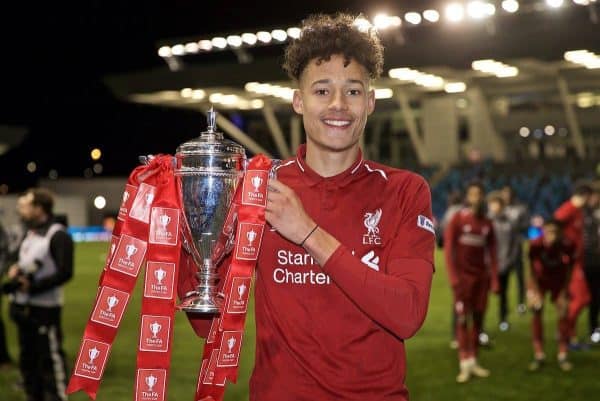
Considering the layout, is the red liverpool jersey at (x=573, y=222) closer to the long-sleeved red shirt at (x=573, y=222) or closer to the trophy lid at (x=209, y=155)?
the long-sleeved red shirt at (x=573, y=222)

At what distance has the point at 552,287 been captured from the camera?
11844 millimetres

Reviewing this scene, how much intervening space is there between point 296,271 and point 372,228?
24cm

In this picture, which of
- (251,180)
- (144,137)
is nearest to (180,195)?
(251,180)

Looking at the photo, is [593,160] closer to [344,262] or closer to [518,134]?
[518,134]

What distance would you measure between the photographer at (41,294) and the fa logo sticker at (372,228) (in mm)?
6430

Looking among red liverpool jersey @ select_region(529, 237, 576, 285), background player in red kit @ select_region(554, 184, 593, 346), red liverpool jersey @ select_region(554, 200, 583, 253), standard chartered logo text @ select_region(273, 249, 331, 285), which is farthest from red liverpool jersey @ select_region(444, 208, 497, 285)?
standard chartered logo text @ select_region(273, 249, 331, 285)

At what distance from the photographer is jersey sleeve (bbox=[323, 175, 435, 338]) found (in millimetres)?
2545

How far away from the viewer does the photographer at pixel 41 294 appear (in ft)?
28.8

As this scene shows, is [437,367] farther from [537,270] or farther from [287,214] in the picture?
[287,214]

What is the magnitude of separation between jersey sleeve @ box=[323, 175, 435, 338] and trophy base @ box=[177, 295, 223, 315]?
1.32 ft

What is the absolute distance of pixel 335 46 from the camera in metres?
2.76

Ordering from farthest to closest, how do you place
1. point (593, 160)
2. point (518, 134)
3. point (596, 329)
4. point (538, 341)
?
point (518, 134), point (593, 160), point (596, 329), point (538, 341)

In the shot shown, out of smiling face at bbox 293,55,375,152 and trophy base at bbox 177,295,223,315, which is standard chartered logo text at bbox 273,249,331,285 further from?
smiling face at bbox 293,55,375,152

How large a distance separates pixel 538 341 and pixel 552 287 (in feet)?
2.48
